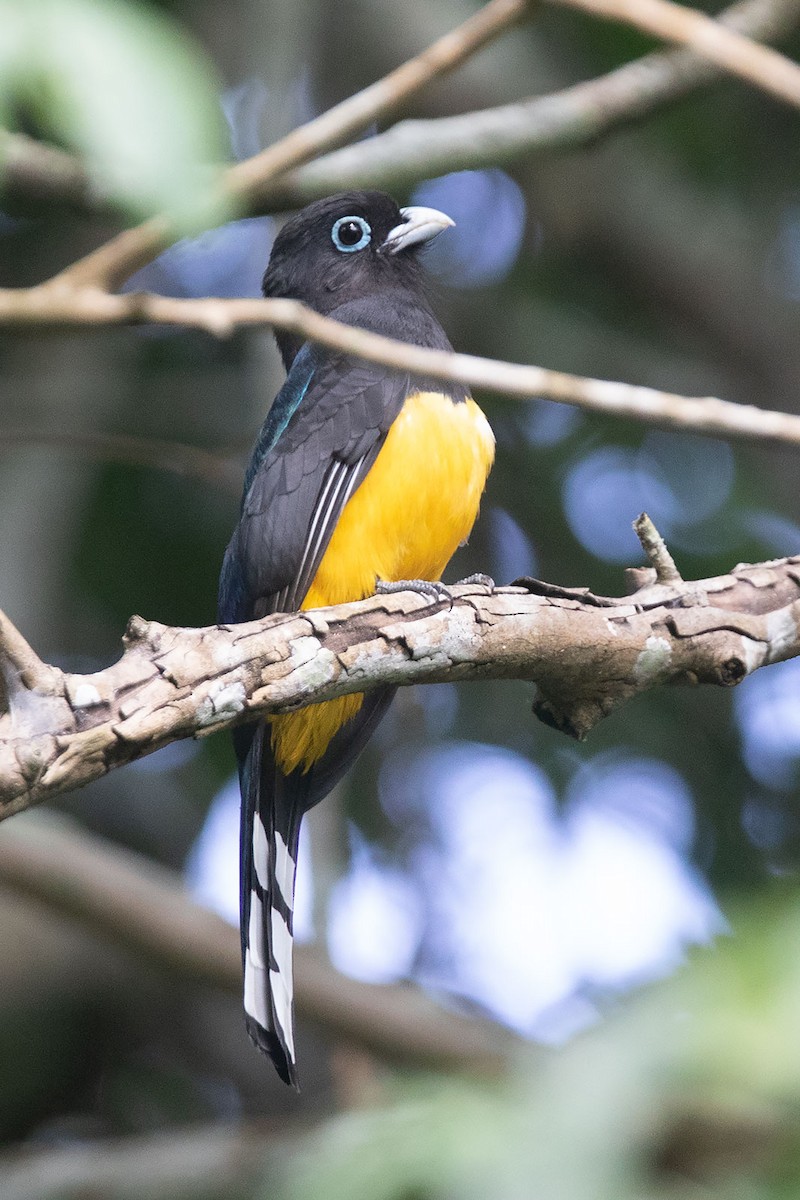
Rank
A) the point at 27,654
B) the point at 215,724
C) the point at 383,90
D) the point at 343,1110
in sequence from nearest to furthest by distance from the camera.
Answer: the point at 383,90 → the point at 27,654 → the point at 215,724 → the point at 343,1110

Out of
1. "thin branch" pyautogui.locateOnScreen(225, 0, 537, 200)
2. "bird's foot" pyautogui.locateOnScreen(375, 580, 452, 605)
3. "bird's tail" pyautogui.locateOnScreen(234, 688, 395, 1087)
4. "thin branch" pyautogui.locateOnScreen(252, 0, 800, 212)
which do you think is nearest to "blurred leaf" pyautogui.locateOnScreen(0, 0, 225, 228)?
"thin branch" pyautogui.locateOnScreen(225, 0, 537, 200)

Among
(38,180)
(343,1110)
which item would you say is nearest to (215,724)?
(38,180)

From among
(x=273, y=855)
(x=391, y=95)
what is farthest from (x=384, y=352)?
(x=273, y=855)

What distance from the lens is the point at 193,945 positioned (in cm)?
549

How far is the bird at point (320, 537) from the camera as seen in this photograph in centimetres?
429

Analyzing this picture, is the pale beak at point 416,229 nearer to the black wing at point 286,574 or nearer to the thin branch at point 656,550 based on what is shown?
the black wing at point 286,574

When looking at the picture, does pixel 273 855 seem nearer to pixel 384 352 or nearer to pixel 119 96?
pixel 384 352

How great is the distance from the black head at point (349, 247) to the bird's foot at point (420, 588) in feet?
4.15

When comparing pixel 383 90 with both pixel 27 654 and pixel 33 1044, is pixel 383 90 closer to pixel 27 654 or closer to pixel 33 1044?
pixel 27 654

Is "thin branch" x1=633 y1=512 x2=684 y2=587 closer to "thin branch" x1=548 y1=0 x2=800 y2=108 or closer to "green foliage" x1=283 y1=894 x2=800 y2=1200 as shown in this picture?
"green foliage" x1=283 y1=894 x2=800 y2=1200

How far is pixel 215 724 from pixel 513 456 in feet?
13.7

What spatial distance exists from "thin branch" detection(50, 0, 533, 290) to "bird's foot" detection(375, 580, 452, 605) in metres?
1.47

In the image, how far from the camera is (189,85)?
171cm

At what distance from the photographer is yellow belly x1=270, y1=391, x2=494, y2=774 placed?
14.2 ft
